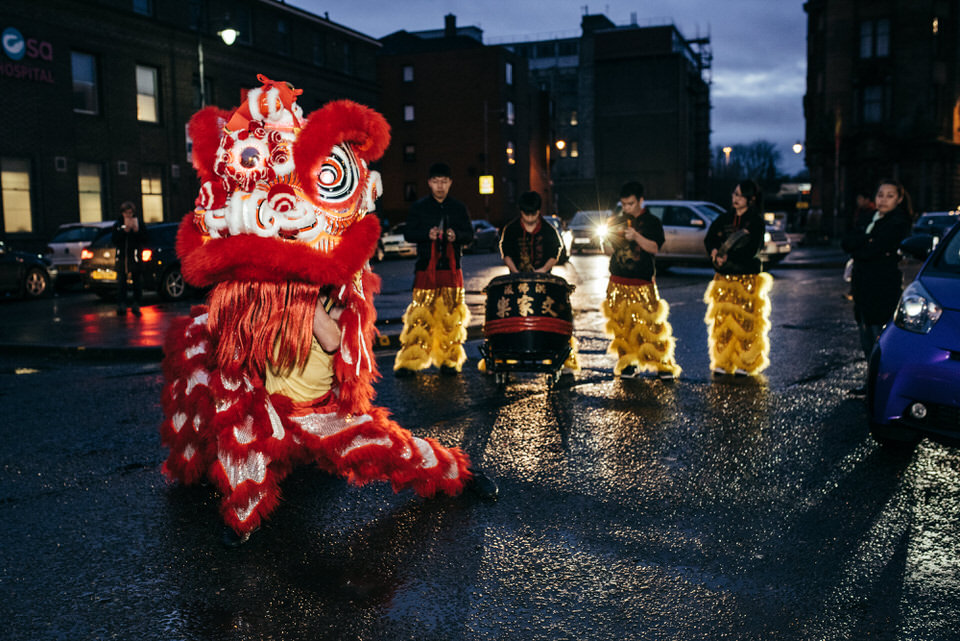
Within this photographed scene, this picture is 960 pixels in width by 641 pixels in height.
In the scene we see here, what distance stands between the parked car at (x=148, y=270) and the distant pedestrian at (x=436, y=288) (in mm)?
10115

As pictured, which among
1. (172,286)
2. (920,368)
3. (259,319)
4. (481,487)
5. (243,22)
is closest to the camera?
(259,319)

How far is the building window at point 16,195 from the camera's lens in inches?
981

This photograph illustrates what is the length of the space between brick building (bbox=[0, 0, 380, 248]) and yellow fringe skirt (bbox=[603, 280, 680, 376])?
1623 cm

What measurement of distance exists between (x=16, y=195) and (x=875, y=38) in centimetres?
4542

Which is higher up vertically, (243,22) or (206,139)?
(243,22)

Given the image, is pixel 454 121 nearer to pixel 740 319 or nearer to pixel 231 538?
pixel 740 319

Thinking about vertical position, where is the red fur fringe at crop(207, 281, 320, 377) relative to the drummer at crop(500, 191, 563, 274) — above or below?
below

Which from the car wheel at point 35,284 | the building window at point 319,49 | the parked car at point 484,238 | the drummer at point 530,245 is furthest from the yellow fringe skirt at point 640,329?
the building window at point 319,49

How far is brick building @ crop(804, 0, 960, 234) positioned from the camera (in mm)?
47625

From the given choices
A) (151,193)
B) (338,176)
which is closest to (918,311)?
(338,176)

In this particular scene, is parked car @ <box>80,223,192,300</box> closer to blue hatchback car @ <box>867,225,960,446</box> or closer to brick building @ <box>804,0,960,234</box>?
blue hatchback car @ <box>867,225,960,446</box>

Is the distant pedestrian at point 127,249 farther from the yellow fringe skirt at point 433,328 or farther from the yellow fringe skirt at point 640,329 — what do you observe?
the yellow fringe skirt at point 640,329

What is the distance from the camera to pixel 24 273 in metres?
17.3

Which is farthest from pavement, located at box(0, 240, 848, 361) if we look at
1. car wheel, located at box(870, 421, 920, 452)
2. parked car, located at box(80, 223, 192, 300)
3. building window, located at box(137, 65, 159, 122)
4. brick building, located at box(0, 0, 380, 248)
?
building window, located at box(137, 65, 159, 122)
